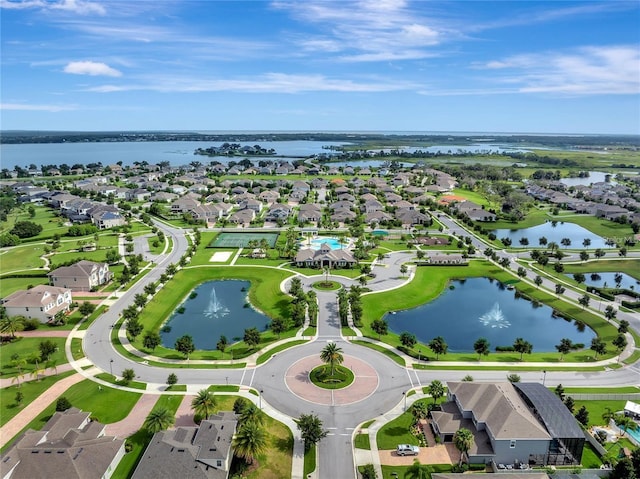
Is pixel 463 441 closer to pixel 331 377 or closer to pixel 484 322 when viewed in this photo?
pixel 331 377

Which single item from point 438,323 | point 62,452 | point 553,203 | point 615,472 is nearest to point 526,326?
point 438,323

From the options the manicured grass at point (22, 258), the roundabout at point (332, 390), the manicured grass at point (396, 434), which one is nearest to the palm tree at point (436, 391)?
the manicured grass at point (396, 434)

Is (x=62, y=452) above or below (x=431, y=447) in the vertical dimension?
above

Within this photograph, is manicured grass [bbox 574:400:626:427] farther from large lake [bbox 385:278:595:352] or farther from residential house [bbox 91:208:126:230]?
residential house [bbox 91:208:126:230]

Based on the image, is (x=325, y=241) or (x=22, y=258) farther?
(x=325, y=241)

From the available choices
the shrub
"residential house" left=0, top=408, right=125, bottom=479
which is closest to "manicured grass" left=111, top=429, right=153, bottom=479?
"residential house" left=0, top=408, right=125, bottom=479

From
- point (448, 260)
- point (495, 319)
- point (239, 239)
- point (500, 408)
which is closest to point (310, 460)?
point (500, 408)

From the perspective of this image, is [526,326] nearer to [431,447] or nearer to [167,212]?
[431,447]
